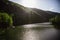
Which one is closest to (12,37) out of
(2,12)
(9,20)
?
(9,20)

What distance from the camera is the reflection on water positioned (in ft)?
6.61

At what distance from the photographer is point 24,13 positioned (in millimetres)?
2094

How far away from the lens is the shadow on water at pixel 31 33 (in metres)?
1.98

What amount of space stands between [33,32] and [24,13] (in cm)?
35

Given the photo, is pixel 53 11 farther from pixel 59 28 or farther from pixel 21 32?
pixel 21 32

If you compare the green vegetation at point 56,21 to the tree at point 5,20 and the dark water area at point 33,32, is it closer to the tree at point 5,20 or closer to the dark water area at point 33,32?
the dark water area at point 33,32

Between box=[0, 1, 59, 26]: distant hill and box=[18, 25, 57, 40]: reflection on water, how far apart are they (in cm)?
15

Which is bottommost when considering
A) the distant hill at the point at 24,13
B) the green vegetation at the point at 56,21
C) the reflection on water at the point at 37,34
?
the reflection on water at the point at 37,34

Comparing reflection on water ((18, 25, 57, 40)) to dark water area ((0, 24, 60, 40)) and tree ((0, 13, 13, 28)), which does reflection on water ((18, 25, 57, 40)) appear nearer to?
dark water area ((0, 24, 60, 40))

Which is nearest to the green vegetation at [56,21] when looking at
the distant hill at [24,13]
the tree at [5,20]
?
the distant hill at [24,13]

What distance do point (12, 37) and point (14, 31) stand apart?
0.10 metres

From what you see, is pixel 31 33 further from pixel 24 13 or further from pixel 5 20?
pixel 5 20

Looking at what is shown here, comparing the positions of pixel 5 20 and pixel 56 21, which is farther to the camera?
pixel 56 21

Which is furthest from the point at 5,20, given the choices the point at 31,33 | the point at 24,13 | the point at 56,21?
the point at 56,21
